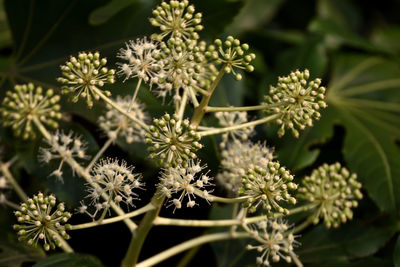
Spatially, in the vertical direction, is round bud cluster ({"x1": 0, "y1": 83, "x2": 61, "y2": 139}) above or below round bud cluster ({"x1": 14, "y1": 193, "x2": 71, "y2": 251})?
above

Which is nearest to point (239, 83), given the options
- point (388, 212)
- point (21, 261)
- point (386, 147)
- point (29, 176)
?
point (386, 147)

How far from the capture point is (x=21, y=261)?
79.3 inches

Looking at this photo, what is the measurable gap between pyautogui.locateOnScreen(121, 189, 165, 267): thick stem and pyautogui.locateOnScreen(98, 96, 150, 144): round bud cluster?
402mm

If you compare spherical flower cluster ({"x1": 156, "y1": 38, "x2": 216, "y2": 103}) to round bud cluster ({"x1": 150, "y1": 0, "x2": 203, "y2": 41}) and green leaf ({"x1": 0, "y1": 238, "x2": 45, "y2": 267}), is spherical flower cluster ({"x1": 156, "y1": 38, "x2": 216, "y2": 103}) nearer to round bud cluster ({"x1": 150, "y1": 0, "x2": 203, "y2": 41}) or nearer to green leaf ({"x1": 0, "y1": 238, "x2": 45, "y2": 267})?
round bud cluster ({"x1": 150, "y1": 0, "x2": 203, "y2": 41})

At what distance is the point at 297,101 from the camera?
1.67m

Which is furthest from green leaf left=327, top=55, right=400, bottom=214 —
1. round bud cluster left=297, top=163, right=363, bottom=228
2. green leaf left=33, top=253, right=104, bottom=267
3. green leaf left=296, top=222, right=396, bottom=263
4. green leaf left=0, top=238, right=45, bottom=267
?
green leaf left=0, top=238, right=45, bottom=267

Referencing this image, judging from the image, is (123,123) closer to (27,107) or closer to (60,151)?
(60,151)

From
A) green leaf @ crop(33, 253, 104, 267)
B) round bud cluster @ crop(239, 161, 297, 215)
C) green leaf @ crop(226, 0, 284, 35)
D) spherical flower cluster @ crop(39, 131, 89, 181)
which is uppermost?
green leaf @ crop(226, 0, 284, 35)

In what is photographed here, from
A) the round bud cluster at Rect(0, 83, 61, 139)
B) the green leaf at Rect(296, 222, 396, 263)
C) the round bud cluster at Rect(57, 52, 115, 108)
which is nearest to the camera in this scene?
the round bud cluster at Rect(57, 52, 115, 108)

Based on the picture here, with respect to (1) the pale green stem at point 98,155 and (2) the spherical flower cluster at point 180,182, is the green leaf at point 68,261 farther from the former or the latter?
(2) the spherical flower cluster at point 180,182

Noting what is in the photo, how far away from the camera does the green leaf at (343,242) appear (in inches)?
89.0

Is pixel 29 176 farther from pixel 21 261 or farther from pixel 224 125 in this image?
pixel 224 125

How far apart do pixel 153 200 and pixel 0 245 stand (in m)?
0.85

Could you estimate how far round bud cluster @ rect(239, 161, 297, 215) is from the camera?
161cm
